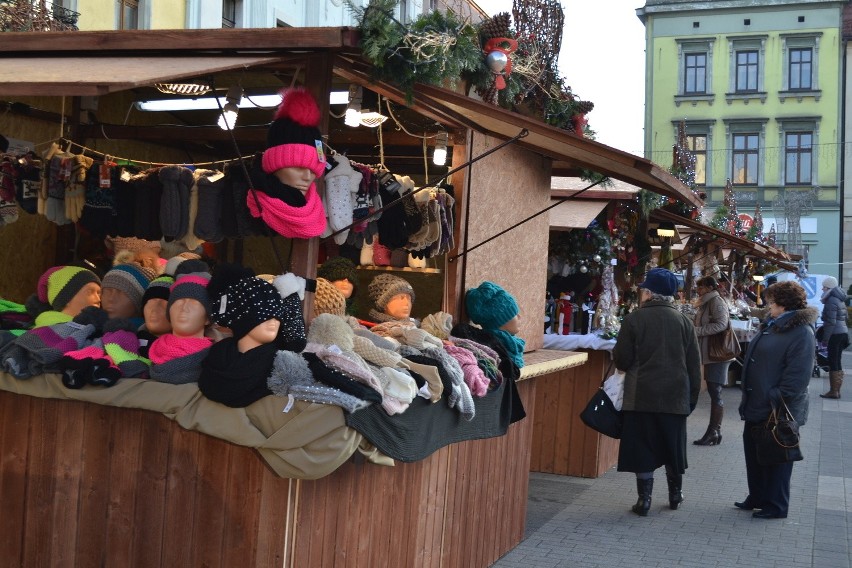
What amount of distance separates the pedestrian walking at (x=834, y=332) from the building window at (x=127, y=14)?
1270cm

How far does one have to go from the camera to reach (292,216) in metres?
4.75

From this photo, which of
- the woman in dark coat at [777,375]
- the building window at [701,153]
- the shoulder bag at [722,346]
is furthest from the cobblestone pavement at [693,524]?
the building window at [701,153]

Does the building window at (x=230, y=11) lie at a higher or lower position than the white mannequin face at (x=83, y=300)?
higher

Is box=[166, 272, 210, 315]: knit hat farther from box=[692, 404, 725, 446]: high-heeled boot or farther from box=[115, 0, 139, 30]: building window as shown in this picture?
box=[115, 0, 139, 30]: building window

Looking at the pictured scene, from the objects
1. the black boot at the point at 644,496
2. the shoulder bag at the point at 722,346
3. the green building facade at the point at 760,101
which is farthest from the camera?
the green building facade at the point at 760,101

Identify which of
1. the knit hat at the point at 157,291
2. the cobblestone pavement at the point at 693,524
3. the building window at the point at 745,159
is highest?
the building window at the point at 745,159

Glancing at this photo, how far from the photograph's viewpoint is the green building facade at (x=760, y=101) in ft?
134

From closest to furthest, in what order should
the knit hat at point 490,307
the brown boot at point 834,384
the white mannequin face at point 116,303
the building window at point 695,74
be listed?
the white mannequin face at point 116,303 < the knit hat at point 490,307 < the brown boot at point 834,384 < the building window at point 695,74

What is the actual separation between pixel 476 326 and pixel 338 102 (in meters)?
2.23

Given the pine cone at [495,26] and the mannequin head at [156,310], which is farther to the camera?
the pine cone at [495,26]

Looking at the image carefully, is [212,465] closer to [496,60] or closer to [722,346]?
[496,60]

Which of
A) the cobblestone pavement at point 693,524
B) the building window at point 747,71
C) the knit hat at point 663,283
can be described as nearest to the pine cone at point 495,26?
the knit hat at point 663,283

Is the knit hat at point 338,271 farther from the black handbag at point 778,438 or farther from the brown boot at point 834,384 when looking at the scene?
the brown boot at point 834,384

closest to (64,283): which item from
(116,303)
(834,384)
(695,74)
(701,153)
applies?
(116,303)
